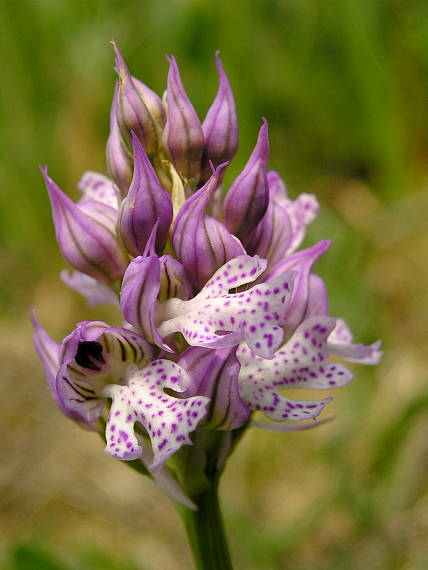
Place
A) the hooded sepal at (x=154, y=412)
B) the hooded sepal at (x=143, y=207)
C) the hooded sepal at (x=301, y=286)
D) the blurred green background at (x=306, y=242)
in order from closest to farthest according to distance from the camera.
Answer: the hooded sepal at (x=154, y=412) < the hooded sepal at (x=143, y=207) < the hooded sepal at (x=301, y=286) < the blurred green background at (x=306, y=242)

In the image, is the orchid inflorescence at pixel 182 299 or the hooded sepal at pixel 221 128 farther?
the hooded sepal at pixel 221 128

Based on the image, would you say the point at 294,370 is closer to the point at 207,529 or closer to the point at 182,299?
the point at 182,299

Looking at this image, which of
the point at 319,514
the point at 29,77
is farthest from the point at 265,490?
the point at 29,77

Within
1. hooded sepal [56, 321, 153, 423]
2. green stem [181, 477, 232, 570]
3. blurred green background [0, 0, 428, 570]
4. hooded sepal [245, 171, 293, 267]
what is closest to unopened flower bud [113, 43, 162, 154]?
hooded sepal [245, 171, 293, 267]

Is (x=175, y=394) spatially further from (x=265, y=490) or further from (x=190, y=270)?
(x=265, y=490)

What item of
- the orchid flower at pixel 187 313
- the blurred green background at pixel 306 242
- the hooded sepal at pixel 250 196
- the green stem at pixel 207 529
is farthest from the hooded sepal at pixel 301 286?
the blurred green background at pixel 306 242

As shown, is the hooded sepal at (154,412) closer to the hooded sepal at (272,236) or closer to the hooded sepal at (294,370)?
the hooded sepal at (294,370)

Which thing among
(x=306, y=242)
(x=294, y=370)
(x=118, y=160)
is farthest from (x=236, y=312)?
(x=306, y=242)
